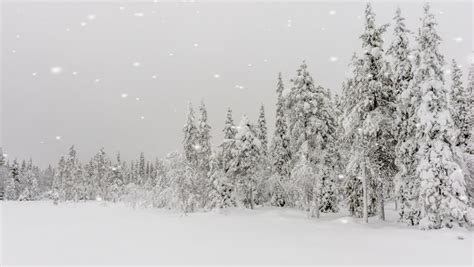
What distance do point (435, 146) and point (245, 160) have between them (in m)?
24.4

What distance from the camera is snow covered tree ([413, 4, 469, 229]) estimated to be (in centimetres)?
2267

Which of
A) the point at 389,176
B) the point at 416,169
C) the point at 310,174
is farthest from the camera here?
the point at 310,174

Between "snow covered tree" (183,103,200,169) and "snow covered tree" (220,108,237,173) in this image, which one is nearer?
"snow covered tree" (220,108,237,173)

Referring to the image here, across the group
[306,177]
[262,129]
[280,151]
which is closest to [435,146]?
[306,177]

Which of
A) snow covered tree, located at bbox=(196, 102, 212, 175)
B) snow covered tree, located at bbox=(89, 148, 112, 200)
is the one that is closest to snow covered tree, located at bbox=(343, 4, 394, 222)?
snow covered tree, located at bbox=(196, 102, 212, 175)

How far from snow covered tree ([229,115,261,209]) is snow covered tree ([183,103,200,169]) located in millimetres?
5824

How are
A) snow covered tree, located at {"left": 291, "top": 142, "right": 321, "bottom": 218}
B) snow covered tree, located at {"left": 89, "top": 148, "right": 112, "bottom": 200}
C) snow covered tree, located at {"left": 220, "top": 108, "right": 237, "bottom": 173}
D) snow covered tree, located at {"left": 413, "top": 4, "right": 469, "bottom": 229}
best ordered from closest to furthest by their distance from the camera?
snow covered tree, located at {"left": 413, "top": 4, "right": 469, "bottom": 229} < snow covered tree, located at {"left": 291, "top": 142, "right": 321, "bottom": 218} < snow covered tree, located at {"left": 220, "top": 108, "right": 237, "bottom": 173} < snow covered tree, located at {"left": 89, "top": 148, "right": 112, "bottom": 200}

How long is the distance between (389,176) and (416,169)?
4.15m

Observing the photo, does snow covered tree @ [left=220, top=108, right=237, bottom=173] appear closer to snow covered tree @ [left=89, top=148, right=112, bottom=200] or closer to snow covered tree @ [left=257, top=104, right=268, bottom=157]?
snow covered tree @ [left=257, top=104, right=268, bottom=157]

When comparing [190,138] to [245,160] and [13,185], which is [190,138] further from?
[13,185]

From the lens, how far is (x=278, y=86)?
48.3m

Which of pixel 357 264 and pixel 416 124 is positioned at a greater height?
pixel 416 124

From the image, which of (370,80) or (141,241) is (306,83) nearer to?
(370,80)

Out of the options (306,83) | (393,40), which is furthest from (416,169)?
(306,83)
